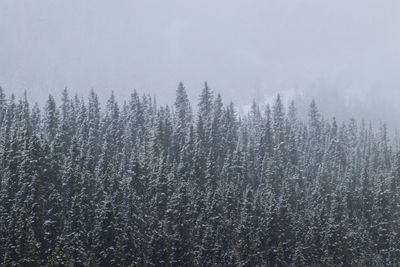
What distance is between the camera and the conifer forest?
72438 millimetres

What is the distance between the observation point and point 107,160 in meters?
95.1

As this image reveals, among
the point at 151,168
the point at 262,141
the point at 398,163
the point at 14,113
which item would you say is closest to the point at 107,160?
the point at 151,168

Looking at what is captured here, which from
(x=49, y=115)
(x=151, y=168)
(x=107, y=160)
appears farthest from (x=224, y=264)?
(x=49, y=115)

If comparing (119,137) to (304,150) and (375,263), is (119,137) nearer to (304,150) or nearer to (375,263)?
(304,150)

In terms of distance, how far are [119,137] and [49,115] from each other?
1498 cm

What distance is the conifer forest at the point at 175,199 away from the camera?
2852 inches

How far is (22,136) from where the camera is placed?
289ft

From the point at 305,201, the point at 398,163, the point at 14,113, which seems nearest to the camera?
the point at 305,201

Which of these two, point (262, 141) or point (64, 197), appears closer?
point (64, 197)

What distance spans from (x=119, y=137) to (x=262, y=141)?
30802 mm

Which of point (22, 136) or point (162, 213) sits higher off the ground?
point (22, 136)

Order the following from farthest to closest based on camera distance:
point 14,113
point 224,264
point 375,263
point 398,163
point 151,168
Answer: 1. point 398,163
2. point 14,113
3. point 151,168
4. point 375,263
5. point 224,264

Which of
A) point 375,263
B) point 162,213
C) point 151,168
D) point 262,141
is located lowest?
point 375,263

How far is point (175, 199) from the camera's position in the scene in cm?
8225
